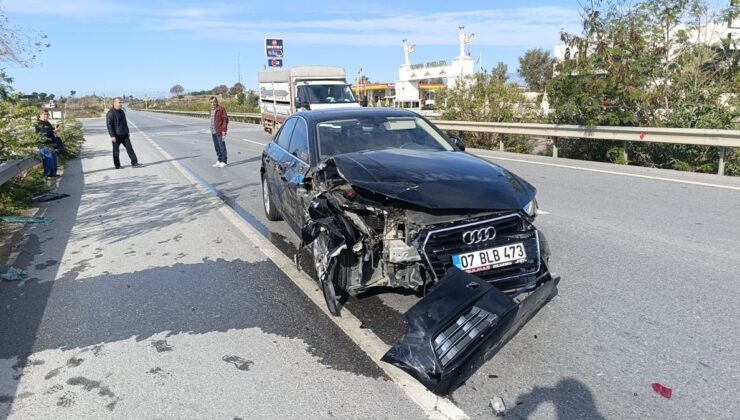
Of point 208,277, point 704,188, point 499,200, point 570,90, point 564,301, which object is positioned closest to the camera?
point 499,200

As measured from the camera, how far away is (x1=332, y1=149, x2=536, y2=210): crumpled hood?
3.67 metres

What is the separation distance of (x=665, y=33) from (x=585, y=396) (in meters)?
12.0

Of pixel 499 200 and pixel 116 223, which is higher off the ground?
pixel 499 200

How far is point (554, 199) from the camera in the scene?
8.20 meters

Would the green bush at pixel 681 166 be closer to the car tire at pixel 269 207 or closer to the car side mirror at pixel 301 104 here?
the car tire at pixel 269 207

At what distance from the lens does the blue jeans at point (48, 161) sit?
41.0 feet

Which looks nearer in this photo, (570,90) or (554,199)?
(554,199)

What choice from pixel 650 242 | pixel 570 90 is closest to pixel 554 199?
pixel 650 242

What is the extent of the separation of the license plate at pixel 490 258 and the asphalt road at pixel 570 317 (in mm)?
540

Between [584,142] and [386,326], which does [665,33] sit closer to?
[584,142]

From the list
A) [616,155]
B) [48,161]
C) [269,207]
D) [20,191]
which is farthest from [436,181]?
[48,161]

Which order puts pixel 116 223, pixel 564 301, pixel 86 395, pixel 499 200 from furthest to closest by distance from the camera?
pixel 116 223
pixel 564 301
pixel 499 200
pixel 86 395

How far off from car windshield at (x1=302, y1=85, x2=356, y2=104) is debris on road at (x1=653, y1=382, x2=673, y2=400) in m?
19.6

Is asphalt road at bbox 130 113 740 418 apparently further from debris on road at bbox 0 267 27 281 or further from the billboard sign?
the billboard sign
